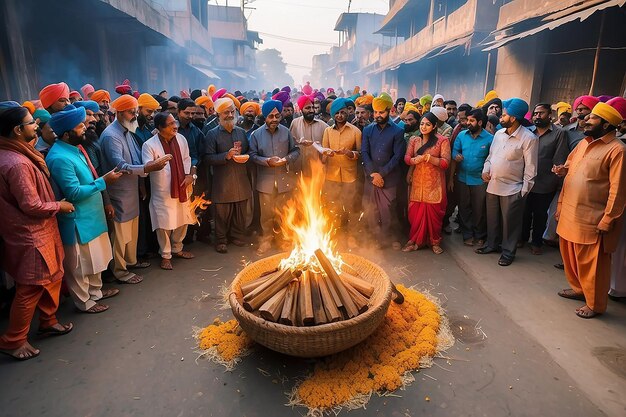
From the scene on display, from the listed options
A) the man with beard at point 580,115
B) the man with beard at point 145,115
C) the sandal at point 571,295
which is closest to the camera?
the sandal at point 571,295

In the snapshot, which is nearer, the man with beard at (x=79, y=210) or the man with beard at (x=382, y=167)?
the man with beard at (x=79, y=210)

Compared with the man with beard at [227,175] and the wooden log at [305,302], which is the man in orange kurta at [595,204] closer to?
the wooden log at [305,302]

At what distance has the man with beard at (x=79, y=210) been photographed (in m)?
4.02

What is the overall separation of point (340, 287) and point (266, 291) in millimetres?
701

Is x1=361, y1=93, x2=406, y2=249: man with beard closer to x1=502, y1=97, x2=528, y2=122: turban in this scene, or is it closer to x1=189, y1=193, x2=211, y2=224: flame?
x1=502, y1=97, x2=528, y2=122: turban

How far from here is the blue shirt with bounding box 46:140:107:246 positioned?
4000mm

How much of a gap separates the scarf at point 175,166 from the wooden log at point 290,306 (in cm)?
266

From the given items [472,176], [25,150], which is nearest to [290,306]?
[25,150]

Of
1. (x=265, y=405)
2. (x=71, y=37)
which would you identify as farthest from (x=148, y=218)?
(x=71, y=37)

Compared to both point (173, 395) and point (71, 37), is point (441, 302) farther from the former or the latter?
point (71, 37)

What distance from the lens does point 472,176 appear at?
632 cm

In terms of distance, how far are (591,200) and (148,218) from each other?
5.92 meters

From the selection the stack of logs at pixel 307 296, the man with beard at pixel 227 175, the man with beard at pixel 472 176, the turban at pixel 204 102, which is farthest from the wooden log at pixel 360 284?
the turban at pixel 204 102

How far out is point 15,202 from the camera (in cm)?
354
